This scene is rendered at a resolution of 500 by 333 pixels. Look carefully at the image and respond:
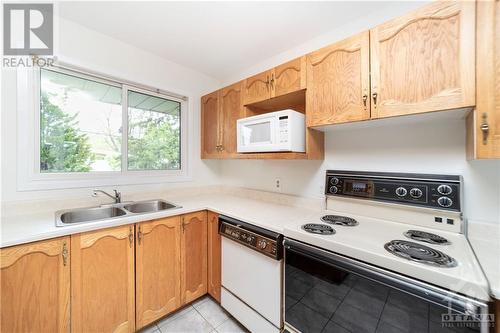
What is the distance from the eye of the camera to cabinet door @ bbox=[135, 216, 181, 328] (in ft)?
4.81

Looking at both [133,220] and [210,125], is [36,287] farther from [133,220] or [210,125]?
[210,125]

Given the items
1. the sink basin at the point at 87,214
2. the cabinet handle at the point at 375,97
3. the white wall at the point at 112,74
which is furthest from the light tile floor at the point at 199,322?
the cabinet handle at the point at 375,97

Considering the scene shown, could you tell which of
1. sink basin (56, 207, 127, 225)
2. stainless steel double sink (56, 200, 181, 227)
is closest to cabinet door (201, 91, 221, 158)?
stainless steel double sink (56, 200, 181, 227)

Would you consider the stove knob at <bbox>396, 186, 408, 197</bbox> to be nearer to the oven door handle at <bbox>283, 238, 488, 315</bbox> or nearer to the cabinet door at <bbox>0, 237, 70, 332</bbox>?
the oven door handle at <bbox>283, 238, 488, 315</bbox>

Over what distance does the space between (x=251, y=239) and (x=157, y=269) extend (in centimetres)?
79

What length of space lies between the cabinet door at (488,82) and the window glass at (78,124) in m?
2.55

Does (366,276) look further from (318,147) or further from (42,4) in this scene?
(42,4)

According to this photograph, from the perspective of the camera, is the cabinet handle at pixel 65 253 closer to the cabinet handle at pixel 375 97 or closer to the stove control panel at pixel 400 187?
the stove control panel at pixel 400 187

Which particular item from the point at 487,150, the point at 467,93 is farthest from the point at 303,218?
the point at 467,93

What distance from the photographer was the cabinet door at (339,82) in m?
1.22

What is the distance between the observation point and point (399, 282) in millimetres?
836

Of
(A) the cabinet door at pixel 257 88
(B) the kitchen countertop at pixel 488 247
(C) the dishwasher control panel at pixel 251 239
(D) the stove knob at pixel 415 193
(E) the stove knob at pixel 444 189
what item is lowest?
(C) the dishwasher control panel at pixel 251 239

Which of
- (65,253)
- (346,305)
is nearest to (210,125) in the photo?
(65,253)

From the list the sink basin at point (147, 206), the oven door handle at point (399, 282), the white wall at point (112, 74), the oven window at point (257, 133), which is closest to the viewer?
the oven door handle at point (399, 282)
